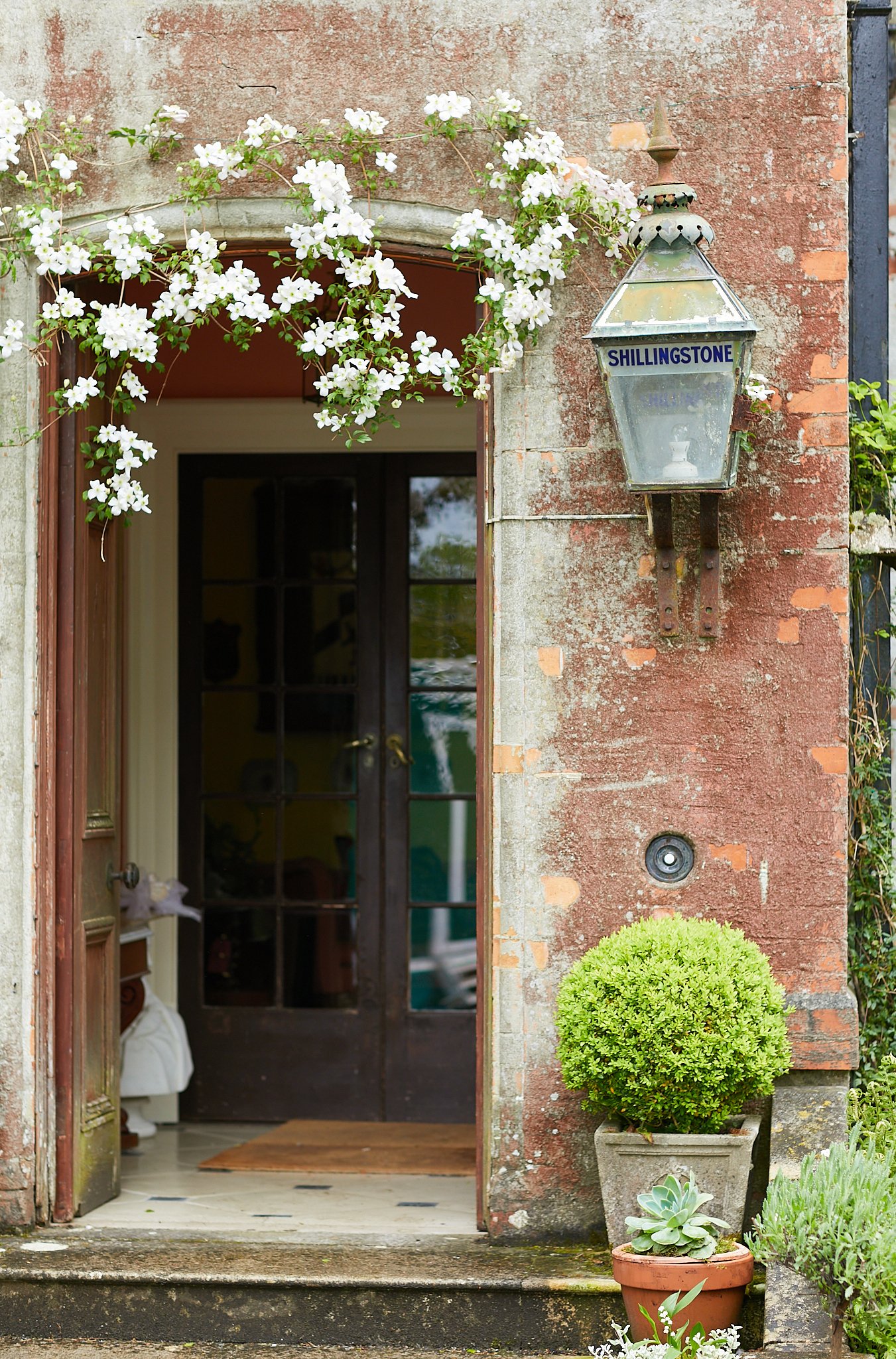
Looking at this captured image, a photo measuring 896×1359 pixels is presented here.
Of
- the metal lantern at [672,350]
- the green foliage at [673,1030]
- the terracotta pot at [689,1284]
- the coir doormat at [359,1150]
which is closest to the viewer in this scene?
the terracotta pot at [689,1284]

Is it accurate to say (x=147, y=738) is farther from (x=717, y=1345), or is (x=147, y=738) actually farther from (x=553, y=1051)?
(x=717, y=1345)

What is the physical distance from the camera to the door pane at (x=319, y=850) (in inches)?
241

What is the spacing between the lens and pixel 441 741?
6.10 meters

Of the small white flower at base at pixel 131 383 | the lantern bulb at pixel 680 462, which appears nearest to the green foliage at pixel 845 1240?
the lantern bulb at pixel 680 462

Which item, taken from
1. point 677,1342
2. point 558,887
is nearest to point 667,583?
point 558,887

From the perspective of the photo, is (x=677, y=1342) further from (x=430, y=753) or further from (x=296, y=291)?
(x=430, y=753)

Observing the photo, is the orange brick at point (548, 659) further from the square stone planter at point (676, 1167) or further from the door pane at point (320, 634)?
the door pane at point (320, 634)

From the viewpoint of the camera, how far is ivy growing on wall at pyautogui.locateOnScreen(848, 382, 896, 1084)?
451 centimetres

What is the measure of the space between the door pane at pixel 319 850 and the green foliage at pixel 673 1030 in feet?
7.44

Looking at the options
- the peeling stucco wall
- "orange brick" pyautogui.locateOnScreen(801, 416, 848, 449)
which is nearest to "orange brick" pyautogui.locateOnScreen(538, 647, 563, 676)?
the peeling stucco wall

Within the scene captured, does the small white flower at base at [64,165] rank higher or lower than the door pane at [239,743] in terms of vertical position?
higher

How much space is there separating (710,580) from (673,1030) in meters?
1.20

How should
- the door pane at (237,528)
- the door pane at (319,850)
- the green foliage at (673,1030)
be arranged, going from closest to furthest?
the green foliage at (673,1030) → the door pane at (319,850) → the door pane at (237,528)

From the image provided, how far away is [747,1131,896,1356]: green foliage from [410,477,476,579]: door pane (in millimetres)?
3170
